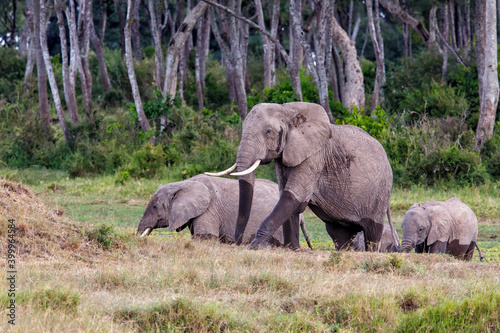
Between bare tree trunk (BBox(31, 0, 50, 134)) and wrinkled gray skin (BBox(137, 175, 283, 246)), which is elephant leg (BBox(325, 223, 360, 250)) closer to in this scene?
wrinkled gray skin (BBox(137, 175, 283, 246))

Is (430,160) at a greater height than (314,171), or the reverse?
(314,171)

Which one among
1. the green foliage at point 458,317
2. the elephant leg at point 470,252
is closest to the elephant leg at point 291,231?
the elephant leg at point 470,252

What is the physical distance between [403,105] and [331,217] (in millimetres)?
14361

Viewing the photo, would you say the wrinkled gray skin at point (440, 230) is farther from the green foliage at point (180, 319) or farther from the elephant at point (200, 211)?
the green foliage at point (180, 319)

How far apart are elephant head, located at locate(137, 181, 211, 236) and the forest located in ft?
1.18

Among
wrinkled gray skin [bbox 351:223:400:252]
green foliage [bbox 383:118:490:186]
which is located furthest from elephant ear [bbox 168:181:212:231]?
green foliage [bbox 383:118:490:186]

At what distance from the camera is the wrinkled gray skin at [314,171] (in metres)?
8.67

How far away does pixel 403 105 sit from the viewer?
23.1m

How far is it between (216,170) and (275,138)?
933cm

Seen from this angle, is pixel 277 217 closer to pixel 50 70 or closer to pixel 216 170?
pixel 216 170

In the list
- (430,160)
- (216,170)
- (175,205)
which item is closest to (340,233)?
(175,205)

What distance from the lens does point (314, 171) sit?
29.7 feet

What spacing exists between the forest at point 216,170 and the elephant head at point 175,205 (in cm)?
36

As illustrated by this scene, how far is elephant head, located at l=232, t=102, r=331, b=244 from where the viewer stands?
859 centimetres
